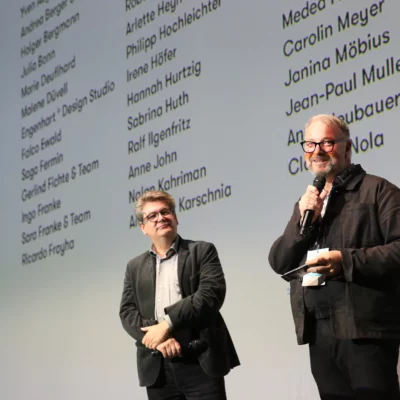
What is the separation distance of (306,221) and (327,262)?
0.54 ft

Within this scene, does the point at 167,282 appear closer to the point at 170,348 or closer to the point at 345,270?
the point at 170,348

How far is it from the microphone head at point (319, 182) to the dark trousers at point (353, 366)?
42 cm

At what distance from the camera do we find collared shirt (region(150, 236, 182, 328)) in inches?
134

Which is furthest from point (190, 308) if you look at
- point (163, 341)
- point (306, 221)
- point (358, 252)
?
point (358, 252)

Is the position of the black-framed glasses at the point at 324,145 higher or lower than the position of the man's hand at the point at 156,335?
higher

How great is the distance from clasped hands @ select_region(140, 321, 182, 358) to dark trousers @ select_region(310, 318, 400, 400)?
0.73 m

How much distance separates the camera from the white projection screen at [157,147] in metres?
4.11

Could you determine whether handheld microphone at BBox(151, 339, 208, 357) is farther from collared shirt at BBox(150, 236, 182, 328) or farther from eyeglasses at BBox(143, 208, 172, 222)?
eyeglasses at BBox(143, 208, 172, 222)

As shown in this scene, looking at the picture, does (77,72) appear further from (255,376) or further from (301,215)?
(301,215)

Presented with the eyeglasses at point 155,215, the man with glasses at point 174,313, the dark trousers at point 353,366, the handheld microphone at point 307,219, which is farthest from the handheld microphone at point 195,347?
the handheld microphone at point 307,219

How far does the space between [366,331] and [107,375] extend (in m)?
3.10

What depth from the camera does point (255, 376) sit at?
4336 mm

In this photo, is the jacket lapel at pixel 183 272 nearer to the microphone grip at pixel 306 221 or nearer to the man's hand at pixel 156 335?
the man's hand at pixel 156 335

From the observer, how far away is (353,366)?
257 cm
